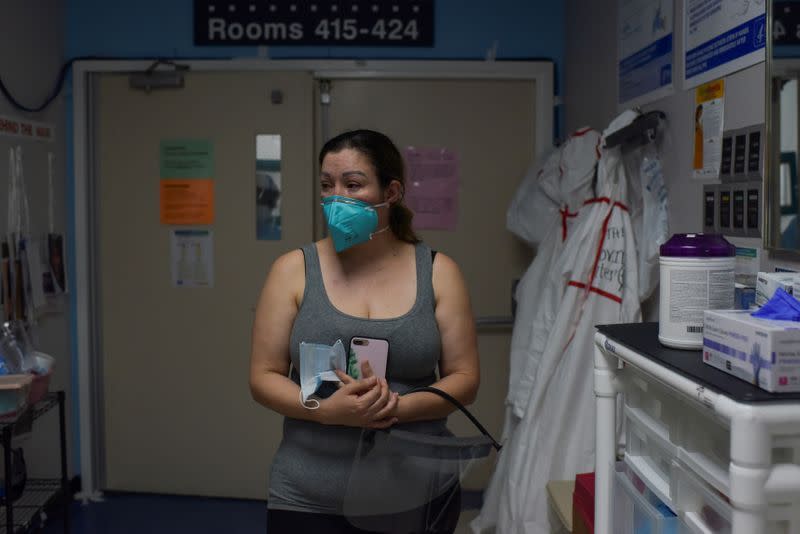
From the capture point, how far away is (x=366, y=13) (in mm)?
2943

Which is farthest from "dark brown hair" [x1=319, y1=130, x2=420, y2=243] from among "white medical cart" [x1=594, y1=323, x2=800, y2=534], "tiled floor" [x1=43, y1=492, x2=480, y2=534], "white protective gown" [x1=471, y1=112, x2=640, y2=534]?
"tiled floor" [x1=43, y1=492, x2=480, y2=534]

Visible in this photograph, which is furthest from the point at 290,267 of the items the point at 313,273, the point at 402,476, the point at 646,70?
the point at 646,70

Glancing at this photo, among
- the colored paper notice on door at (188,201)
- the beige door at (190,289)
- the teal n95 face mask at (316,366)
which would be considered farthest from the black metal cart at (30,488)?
the teal n95 face mask at (316,366)

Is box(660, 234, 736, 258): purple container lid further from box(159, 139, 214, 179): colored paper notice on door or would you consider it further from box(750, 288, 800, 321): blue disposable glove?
box(159, 139, 214, 179): colored paper notice on door

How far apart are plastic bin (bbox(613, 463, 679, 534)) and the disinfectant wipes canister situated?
0.24m

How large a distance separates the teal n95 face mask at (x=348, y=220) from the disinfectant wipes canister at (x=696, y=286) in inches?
22.5

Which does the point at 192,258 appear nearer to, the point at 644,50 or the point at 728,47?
the point at 644,50

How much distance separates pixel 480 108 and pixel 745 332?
87.7 inches

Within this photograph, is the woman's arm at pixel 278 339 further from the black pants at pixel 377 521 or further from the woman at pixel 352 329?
the black pants at pixel 377 521

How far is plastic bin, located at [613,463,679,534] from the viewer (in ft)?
3.38

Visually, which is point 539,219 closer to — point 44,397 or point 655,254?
point 655,254

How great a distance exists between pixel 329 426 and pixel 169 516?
1887 mm

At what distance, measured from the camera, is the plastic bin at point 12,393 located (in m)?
1.94

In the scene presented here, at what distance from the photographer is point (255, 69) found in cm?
295
